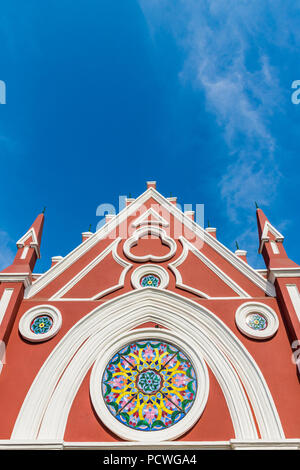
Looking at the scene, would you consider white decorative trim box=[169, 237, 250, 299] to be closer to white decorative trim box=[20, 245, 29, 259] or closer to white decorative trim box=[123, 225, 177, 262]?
white decorative trim box=[123, 225, 177, 262]

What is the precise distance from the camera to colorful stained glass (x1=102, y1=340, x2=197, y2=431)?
32.0ft

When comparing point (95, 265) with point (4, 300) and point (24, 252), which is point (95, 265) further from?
point (4, 300)

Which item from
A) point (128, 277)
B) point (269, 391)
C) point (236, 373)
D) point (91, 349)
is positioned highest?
point (128, 277)

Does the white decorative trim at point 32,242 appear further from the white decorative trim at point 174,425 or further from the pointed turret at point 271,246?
the pointed turret at point 271,246

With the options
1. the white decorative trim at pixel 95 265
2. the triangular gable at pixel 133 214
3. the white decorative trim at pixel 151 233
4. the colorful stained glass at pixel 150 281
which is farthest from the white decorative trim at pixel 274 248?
the white decorative trim at pixel 95 265

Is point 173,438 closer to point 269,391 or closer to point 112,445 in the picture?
point 112,445

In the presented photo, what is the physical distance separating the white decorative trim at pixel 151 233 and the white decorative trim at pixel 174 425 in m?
3.04

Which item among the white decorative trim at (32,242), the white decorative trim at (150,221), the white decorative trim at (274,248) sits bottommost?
the white decorative trim at (274,248)

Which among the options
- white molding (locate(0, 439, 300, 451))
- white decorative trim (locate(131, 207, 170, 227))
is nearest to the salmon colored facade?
white molding (locate(0, 439, 300, 451))

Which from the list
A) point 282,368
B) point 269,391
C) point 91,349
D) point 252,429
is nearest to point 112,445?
point 91,349

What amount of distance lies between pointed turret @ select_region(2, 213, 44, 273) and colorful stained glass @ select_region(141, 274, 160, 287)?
13.3 feet

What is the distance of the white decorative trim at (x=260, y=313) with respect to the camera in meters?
11.0
